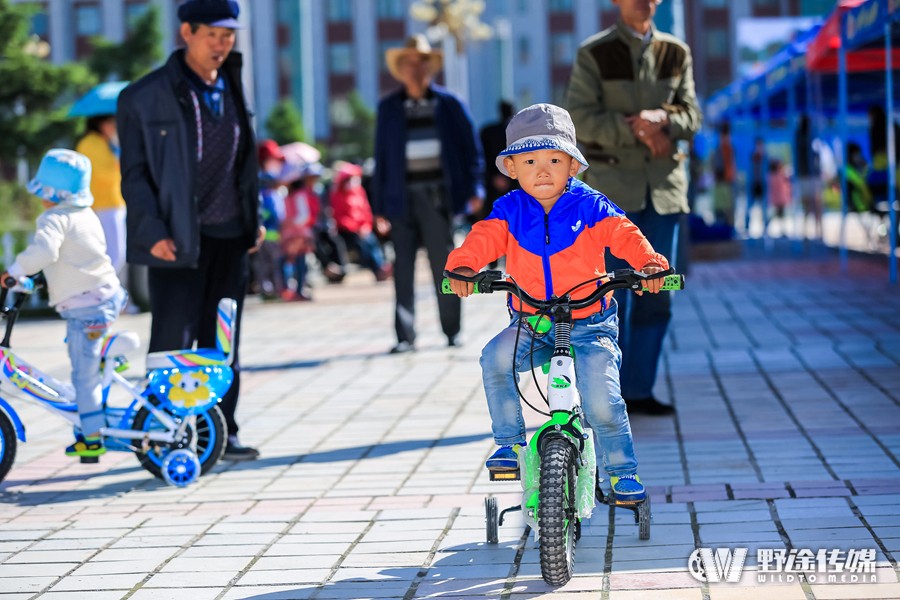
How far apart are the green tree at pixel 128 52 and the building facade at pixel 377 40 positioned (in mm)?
35572

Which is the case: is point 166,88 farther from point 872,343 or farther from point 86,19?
point 86,19

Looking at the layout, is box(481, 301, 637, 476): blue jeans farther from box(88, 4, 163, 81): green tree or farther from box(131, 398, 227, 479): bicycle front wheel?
box(88, 4, 163, 81): green tree

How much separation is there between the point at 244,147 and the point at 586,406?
2.89m

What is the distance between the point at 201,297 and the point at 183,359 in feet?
1.88

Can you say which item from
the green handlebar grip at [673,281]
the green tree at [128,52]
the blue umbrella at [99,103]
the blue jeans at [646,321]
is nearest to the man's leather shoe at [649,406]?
the blue jeans at [646,321]

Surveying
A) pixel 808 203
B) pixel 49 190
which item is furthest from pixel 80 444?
pixel 808 203

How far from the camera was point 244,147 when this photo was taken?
684 cm

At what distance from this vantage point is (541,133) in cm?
454

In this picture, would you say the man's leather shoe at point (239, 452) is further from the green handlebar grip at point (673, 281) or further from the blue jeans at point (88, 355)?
the green handlebar grip at point (673, 281)

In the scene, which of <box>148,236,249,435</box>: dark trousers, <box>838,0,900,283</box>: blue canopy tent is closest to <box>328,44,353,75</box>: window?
<box>838,0,900,283</box>: blue canopy tent

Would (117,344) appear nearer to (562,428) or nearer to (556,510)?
(562,428)

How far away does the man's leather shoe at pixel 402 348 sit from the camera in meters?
10.6

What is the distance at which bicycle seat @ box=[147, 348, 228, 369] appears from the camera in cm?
624

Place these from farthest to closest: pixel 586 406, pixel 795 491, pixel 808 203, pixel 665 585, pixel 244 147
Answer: pixel 808 203 < pixel 244 147 < pixel 795 491 < pixel 586 406 < pixel 665 585
